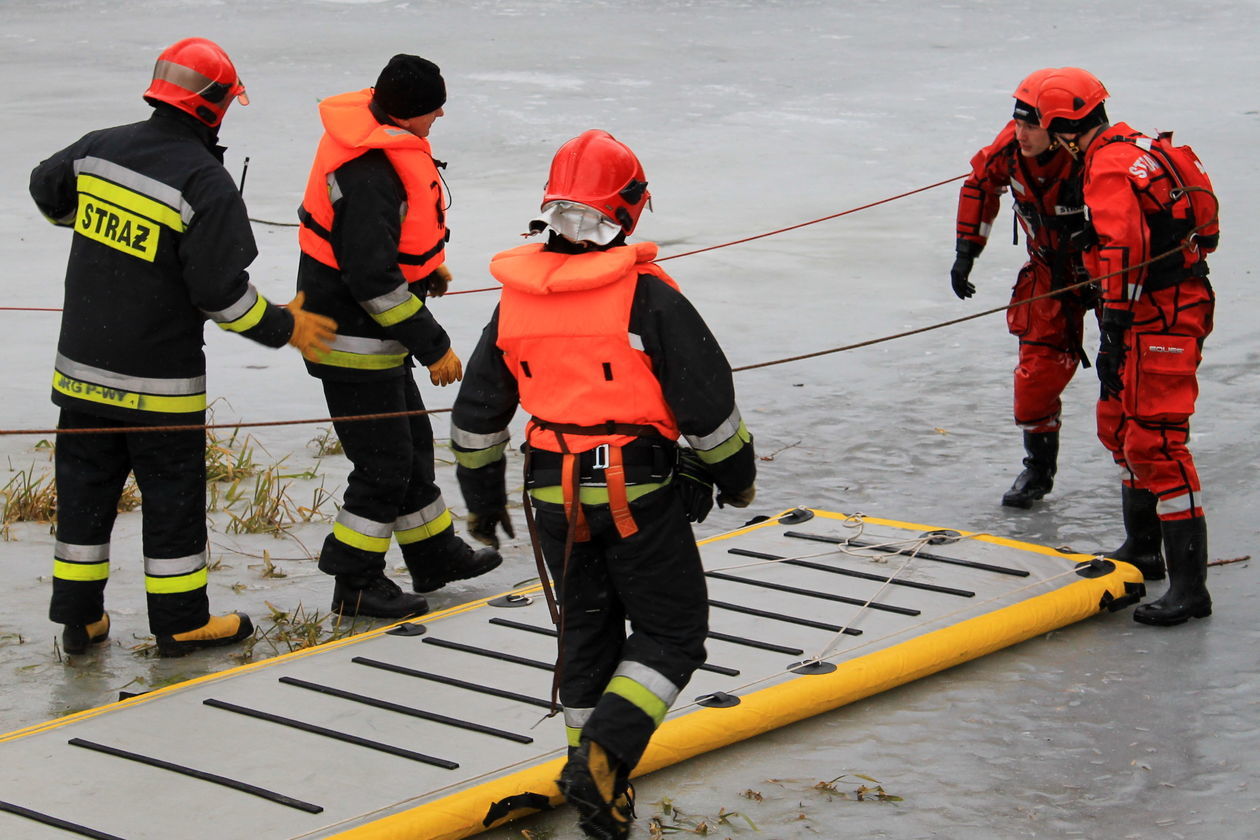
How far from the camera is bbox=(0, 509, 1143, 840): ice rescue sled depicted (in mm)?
3803

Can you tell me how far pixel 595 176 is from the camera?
355cm

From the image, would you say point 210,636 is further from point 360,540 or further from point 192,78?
point 192,78

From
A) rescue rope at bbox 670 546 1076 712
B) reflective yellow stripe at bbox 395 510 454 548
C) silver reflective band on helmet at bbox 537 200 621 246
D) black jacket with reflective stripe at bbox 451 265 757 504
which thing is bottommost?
rescue rope at bbox 670 546 1076 712

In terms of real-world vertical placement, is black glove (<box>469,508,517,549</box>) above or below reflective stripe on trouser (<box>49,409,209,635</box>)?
above

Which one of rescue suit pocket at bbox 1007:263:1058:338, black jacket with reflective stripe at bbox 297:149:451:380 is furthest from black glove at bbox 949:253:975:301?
black jacket with reflective stripe at bbox 297:149:451:380

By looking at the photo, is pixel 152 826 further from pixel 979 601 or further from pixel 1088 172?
pixel 1088 172

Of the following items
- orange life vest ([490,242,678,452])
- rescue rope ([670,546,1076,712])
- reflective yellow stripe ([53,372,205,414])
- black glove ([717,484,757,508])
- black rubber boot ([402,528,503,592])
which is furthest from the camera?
black rubber boot ([402,528,503,592])

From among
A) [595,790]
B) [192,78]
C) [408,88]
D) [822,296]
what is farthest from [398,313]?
[822,296]

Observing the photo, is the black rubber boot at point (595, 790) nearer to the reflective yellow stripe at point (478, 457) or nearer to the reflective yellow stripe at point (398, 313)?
the reflective yellow stripe at point (478, 457)

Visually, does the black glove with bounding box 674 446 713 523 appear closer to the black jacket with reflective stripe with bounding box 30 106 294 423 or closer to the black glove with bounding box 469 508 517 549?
the black glove with bounding box 469 508 517 549

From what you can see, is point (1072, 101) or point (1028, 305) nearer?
point (1072, 101)

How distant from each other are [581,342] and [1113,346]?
7.84 feet

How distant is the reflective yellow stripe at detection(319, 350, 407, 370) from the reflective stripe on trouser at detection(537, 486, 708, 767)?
1673 millimetres

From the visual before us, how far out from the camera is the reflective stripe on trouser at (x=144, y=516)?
4.91 meters
